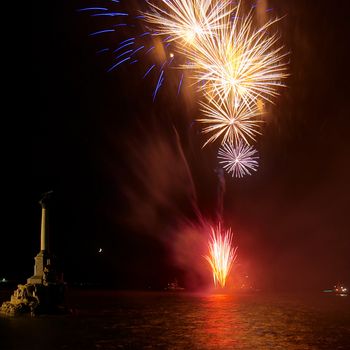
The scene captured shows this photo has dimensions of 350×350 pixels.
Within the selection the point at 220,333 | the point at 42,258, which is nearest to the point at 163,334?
the point at 220,333

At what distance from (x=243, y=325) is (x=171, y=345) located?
7169 millimetres

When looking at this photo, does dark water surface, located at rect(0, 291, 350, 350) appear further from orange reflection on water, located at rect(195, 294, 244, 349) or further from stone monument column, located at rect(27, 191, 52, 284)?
stone monument column, located at rect(27, 191, 52, 284)

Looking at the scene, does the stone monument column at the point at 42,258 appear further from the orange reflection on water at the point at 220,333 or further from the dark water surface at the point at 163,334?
the orange reflection on water at the point at 220,333

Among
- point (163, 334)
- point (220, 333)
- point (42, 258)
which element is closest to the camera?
point (163, 334)

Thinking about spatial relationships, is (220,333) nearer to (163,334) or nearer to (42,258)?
(163,334)

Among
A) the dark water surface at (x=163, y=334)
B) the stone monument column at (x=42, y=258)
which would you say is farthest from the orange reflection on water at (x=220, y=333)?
the stone monument column at (x=42, y=258)

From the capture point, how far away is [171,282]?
95.5 m

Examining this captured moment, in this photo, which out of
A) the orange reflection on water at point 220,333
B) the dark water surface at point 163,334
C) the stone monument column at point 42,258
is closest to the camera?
the dark water surface at point 163,334

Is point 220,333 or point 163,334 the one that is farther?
point 220,333

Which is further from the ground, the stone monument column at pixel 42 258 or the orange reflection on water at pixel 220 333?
the stone monument column at pixel 42 258

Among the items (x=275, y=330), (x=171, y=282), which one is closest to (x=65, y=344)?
(x=275, y=330)

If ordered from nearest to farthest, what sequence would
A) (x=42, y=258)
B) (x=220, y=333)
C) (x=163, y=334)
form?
(x=163, y=334)
(x=220, y=333)
(x=42, y=258)

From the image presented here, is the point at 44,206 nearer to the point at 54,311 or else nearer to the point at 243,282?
the point at 54,311

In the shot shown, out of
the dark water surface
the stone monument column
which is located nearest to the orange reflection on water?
the dark water surface
